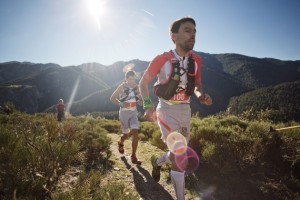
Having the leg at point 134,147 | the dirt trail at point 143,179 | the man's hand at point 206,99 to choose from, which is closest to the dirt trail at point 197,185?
the dirt trail at point 143,179

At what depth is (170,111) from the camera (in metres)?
4.12

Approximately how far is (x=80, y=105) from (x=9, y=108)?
136 metres

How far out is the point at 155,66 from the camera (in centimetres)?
401

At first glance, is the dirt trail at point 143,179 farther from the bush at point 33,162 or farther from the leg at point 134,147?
the bush at point 33,162

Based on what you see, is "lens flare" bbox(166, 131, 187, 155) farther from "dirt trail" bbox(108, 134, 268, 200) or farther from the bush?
the bush

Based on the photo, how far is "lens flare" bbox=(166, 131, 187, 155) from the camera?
3822 millimetres

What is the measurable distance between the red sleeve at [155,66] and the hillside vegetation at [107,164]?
1.60 meters

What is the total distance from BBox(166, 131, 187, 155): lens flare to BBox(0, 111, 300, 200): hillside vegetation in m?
0.90

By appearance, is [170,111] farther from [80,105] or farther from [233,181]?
[80,105]

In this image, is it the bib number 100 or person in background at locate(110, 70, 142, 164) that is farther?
person in background at locate(110, 70, 142, 164)

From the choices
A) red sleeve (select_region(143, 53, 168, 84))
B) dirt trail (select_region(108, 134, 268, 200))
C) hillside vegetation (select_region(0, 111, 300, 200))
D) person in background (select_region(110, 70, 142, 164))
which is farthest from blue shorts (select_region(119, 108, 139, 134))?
red sleeve (select_region(143, 53, 168, 84))

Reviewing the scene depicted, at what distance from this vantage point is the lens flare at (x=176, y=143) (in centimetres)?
382

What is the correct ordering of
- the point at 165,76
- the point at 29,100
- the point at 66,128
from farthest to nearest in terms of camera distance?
the point at 29,100
the point at 66,128
the point at 165,76

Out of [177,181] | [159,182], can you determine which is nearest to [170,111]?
[177,181]
